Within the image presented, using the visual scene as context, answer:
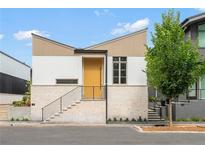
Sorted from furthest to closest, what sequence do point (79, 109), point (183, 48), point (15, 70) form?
point (15, 70)
point (79, 109)
point (183, 48)

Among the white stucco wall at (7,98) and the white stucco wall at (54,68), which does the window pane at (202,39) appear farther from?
the white stucco wall at (7,98)

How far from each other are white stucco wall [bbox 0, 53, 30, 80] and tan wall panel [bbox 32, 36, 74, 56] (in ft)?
44.8

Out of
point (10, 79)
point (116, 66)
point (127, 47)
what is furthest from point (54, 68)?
point (10, 79)

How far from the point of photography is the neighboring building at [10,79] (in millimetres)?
45469

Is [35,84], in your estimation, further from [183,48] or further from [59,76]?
[183,48]

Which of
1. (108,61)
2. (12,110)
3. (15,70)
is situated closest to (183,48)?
(108,61)

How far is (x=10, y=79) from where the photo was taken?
163 feet

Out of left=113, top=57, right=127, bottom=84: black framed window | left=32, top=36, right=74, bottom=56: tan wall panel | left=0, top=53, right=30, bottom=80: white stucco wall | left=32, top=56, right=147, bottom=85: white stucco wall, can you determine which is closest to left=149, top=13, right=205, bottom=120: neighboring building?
left=32, top=56, right=147, bottom=85: white stucco wall

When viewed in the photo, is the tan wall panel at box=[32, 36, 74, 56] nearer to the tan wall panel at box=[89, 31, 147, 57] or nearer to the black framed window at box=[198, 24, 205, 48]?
the tan wall panel at box=[89, 31, 147, 57]

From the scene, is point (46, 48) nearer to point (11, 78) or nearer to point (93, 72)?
point (93, 72)

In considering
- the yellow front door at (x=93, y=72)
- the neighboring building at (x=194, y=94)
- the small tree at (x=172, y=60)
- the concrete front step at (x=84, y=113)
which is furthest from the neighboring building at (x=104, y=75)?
the small tree at (x=172, y=60)

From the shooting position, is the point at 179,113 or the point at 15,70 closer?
the point at 179,113

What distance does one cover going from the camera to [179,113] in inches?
1261

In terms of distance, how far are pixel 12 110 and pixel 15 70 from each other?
69.8 ft
